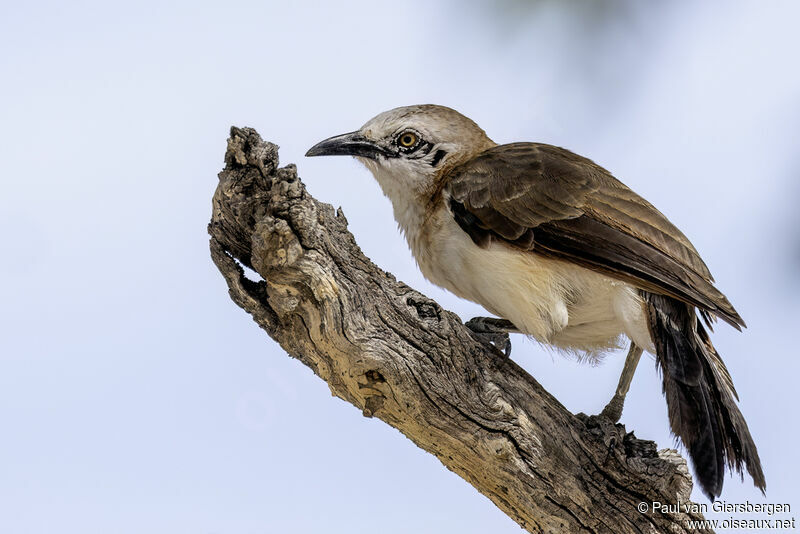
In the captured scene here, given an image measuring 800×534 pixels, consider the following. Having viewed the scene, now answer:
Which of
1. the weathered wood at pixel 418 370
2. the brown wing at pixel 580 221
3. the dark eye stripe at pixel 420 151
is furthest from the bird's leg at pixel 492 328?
the dark eye stripe at pixel 420 151

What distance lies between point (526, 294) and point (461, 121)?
1.87 metres

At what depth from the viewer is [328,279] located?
4379 mm

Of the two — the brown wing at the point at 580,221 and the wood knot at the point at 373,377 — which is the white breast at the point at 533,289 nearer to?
the brown wing at the point at 580,221

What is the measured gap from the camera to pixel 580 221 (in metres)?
5.18

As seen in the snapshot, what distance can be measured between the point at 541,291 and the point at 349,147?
193cm

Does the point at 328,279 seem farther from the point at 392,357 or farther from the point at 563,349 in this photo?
the point at 563,349

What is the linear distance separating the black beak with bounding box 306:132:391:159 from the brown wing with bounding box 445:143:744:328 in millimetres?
766

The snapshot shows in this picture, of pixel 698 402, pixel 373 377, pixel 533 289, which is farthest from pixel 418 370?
pixel 698 402

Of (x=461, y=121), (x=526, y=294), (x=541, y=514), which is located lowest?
(x=541, y=514)

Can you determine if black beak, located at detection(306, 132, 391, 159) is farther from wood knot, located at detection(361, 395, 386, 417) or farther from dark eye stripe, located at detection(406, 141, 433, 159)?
wood knot, located at detection(361, 395, 386, 417)

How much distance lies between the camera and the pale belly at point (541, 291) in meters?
5.21

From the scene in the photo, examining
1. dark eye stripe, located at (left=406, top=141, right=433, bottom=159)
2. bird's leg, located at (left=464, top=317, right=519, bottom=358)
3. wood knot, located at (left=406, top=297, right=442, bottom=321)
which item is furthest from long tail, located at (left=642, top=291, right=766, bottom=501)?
dark eye stripe, located at (left=406, top=141, right=433, bottom=159)

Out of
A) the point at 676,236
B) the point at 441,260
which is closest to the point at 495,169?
the point at 441,260

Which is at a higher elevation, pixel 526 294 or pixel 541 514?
pixel 526 294
